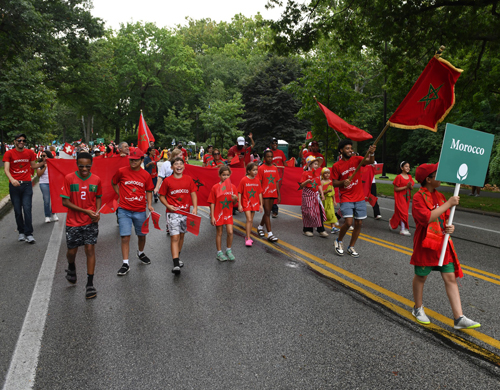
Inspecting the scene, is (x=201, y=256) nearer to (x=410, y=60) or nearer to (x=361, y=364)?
(x=361, y=364)

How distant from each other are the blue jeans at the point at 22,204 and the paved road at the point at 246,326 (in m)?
1.09

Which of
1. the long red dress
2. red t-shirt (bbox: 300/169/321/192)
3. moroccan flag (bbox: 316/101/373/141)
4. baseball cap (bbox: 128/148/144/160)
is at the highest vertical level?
moroccan flag (bbox: 316/101/373/141)

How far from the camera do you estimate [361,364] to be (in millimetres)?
3178

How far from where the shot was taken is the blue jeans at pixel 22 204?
7.51m

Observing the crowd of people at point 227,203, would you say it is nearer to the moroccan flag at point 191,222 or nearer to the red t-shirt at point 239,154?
the moroccan flag at point 191,222

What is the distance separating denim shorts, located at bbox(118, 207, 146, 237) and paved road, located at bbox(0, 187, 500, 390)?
2.05 feet

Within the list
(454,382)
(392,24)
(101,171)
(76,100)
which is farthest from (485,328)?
(76,100)

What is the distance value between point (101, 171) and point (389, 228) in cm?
704

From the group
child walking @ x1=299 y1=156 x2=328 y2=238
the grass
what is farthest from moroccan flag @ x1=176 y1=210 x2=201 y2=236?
the grass

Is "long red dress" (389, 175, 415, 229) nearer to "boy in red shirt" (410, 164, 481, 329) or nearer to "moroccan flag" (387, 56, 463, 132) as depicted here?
"moroccan flag" (387, 56, 463, 132)

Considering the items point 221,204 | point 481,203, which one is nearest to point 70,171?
point 221,204

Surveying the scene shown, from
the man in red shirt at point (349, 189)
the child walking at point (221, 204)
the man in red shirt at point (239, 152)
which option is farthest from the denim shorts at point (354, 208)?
the man in red shirt at point (239, 152)

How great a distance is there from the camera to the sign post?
3.57 m

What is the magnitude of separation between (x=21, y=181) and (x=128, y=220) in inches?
136
